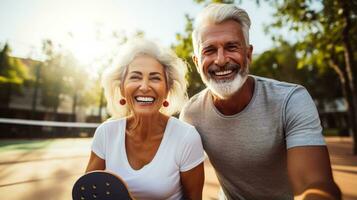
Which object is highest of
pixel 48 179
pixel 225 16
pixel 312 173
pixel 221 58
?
pixel 225 16

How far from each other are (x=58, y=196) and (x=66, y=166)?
4127mm

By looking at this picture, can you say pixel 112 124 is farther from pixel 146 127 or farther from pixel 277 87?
pixel 277 87

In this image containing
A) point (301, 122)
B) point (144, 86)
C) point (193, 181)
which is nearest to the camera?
point (301, 122)

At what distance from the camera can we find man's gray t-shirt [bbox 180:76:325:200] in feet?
7.77

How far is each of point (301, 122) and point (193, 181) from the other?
98 centimetres

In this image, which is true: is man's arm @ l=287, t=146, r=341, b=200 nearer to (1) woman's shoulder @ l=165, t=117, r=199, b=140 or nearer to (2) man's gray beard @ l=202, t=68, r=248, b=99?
(2) man's gray beard @ l=202, t=68, r=248, b=99

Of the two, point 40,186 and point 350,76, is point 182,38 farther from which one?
point 40,186

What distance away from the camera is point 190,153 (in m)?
2.65

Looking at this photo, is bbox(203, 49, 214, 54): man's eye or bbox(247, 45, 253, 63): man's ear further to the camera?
bbox(247, 45, 253, 63): man's ear

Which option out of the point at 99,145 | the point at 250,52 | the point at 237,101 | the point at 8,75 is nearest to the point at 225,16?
the point at 250,52

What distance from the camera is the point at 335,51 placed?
14305 millimetres

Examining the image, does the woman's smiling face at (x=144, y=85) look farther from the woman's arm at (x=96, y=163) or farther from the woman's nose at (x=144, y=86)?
the woman's arm at (x=96, y=163)

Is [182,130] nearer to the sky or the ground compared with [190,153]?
nearer to the sky

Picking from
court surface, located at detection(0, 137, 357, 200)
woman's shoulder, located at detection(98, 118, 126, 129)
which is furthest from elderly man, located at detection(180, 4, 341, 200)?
court surface, located at detection(0, 137, 357, 200)
